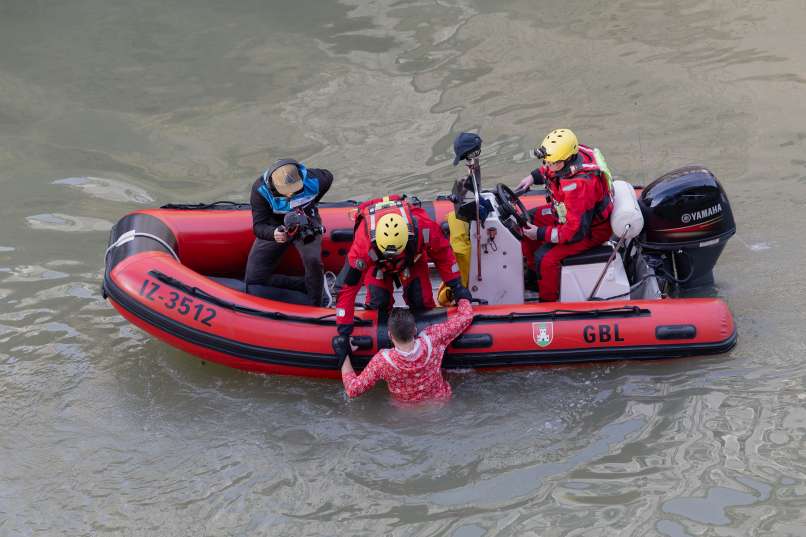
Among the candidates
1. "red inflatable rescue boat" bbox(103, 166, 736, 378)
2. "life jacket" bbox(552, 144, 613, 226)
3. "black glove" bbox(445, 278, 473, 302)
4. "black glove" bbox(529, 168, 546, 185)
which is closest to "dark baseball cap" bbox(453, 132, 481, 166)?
"red inflatable rescue boat" bbox(103, 166, 736, 378)

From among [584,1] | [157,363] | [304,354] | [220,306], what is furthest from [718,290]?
[584,1]

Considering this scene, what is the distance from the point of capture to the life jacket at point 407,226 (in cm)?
447

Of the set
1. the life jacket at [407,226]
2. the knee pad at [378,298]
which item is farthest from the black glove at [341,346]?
the life jacket at [407,226]

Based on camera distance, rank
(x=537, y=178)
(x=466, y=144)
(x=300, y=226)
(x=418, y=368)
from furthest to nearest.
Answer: (x=537, y=178) → (x=300, y=226) → (x=466, y=144) → (x=418, y=368)

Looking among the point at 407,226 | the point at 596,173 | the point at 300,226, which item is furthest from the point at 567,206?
the point at 300,226

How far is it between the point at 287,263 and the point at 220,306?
0.80 metres

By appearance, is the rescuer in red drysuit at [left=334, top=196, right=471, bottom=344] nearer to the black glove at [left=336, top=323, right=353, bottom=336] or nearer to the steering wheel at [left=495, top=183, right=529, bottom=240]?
the black glove at [left=336, top=323, right=353, bottom=336]

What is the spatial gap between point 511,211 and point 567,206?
0.29 metres

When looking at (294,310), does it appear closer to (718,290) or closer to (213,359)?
(213,359)

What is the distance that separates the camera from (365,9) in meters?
10.0

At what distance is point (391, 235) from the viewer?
171 inches

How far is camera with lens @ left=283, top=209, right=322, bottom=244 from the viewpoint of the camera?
480 cm

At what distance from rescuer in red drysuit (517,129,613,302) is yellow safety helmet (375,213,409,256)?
2.87ft

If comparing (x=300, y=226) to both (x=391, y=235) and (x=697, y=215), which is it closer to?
(x=391, y=235)
